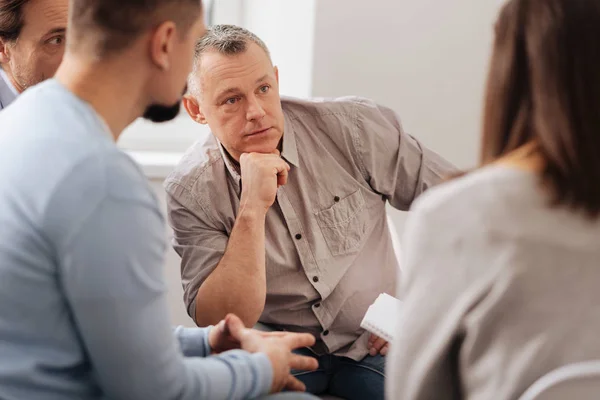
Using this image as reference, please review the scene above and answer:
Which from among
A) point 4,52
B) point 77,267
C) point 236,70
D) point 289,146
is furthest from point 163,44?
point 4,52

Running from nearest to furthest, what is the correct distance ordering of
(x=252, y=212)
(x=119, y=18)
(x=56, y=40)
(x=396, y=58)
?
(x=119, y=18) < (x=252, y=212) < (x=56, y=40) < (x=396, y=58)

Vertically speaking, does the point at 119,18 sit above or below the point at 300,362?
above

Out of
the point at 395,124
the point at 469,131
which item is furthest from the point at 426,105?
the point at 395,124

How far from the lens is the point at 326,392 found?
172 centimetres

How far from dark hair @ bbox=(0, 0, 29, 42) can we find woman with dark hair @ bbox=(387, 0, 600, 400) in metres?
1.17

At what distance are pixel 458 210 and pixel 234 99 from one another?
911 mm

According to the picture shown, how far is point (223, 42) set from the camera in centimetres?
171

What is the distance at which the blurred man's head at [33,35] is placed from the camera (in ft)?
5.54

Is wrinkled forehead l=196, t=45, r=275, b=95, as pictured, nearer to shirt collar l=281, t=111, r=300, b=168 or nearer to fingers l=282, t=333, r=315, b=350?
shirt collar l=281, t=111, r=300, b=168

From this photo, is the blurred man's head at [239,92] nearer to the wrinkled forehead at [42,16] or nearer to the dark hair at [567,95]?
the wrinkled forehead at [42,16]

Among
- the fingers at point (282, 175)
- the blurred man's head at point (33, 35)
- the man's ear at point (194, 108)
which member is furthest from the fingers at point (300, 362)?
the blurred man's head at point (33, 35)

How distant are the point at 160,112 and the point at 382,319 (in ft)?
2.06

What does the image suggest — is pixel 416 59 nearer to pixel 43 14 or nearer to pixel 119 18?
pixel 43 14

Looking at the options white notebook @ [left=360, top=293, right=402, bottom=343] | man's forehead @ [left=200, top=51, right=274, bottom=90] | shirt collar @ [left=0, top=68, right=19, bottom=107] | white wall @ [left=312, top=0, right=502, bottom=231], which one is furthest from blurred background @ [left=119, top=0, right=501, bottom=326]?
white notebook @ [left=360, top=293, right=402, bottom=343]
